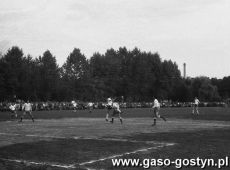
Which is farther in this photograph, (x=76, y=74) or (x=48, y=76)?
(x=76, y=74)

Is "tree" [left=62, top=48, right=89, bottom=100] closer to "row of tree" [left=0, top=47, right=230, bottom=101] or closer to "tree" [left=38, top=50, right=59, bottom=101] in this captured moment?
"row of tree" [left=0, top=47, right=230, bottom=101]

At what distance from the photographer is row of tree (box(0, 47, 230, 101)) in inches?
4065

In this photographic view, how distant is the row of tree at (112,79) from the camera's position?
103 meters

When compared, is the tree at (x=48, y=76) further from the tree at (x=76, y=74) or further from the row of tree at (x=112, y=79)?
the tree at (x=76, y=74)

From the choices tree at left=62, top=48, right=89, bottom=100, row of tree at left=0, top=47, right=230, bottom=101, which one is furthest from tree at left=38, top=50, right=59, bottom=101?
tree at left=62, top=48, right=89, bottom=100

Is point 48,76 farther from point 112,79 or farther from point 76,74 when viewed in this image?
point 112,79

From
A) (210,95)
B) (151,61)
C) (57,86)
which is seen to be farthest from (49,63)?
(210,95)

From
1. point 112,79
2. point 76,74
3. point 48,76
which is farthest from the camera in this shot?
point 112,79

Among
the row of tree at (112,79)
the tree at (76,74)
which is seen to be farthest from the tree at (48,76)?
the tree at (76,74)

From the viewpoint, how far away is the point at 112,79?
4555 inches

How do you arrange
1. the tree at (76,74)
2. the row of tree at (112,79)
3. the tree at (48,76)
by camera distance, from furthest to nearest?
the tree at (76,74) < the row of tree at (112,79) < the tree at (48,76)

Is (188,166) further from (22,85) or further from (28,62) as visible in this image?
(28,62)

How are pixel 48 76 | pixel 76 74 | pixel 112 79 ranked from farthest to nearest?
pixel 112 79 < pixel 76 74 < pixel 48 76

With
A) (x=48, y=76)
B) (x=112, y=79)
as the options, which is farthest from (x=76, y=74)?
(x=48, y=76)
